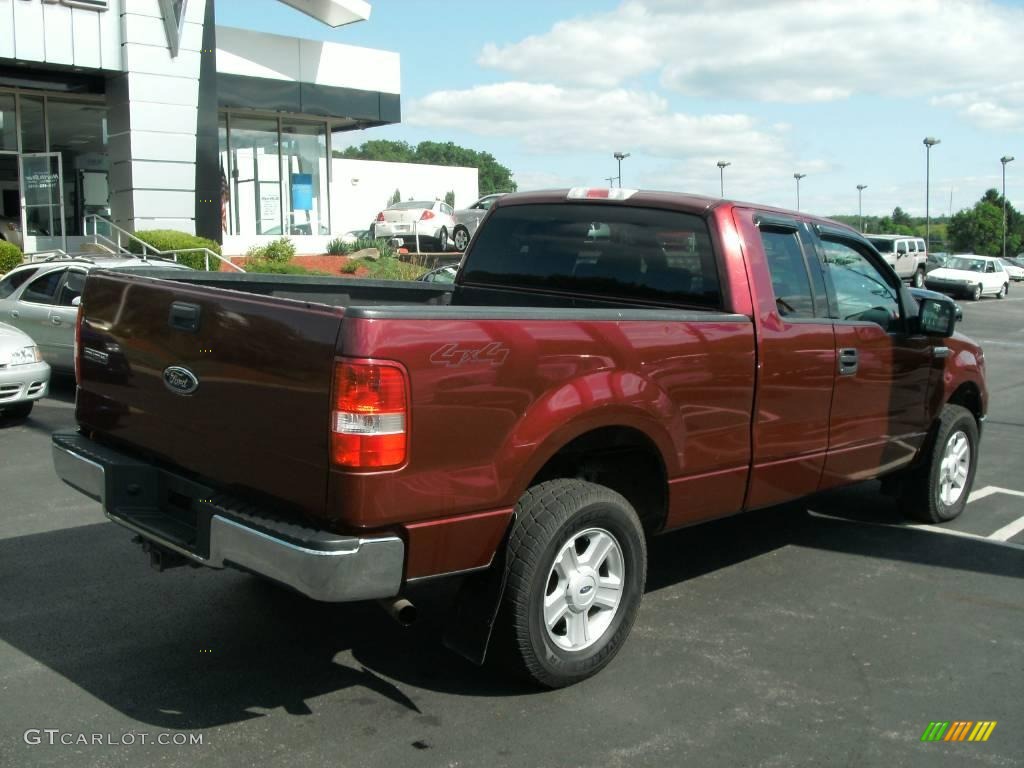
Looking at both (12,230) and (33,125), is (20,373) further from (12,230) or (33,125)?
(33,125)

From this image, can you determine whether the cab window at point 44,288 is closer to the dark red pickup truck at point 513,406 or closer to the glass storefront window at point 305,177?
the dark red pickup truck at point 513,406

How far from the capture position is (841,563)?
6.12 m

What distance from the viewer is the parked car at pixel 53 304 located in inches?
454

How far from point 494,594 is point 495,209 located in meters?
2.70

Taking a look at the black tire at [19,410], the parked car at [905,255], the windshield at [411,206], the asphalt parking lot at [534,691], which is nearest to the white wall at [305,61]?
the windshield at [411,206]

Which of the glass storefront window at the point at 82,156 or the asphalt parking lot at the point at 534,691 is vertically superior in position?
the glass storefront window at the point at 82,156

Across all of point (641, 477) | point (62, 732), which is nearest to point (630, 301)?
point (641, 477)

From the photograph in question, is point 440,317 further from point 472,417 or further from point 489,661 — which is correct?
point 489,661

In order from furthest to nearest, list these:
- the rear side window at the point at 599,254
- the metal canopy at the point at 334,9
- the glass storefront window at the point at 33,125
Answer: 1. the metal canopy at the point at 334,9
2. the glass storefront window at the point at 33,125
3. the rear side window at the point at 599,254

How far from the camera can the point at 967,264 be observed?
4206 centimetres

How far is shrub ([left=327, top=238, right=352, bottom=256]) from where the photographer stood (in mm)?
29203

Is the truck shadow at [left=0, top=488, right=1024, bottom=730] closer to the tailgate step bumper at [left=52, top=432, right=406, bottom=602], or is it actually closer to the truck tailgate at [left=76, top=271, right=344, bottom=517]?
the tailgate step bumper at [left=52, top=432, right=406, bottom=602]

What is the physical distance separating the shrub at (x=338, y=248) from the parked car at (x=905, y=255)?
68.3ft

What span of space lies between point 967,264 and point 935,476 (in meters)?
38.9
